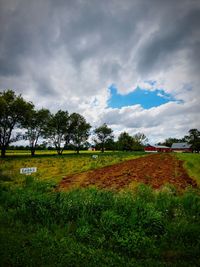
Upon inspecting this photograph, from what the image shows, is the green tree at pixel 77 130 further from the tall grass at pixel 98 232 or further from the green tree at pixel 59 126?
the tall grass at pixel 98 232

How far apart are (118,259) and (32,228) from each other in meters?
2.55

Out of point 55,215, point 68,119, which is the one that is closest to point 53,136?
point 68,119

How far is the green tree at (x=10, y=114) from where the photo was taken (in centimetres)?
4041

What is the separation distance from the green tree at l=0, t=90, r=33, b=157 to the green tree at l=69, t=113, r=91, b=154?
21925 millimetres

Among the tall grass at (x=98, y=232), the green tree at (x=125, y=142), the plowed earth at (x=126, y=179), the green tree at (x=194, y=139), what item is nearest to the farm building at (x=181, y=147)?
the green tree at (x=194, y=139)

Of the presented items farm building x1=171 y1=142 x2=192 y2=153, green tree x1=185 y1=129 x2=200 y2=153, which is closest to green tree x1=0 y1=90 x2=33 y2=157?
green tree x1=185 y1=129 x2=200 y2=153

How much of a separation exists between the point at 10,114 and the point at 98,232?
41.5 meters

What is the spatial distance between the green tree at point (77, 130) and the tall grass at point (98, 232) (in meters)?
57.5

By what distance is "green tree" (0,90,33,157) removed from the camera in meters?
40.4

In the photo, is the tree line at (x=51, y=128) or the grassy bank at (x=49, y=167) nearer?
the grassy bank at (x=49, y=167)

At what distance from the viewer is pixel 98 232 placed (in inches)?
190

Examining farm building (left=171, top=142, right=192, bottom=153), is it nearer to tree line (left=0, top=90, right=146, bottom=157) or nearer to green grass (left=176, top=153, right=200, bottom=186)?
tree line (left=0, top=90, right=146, bottom=157)

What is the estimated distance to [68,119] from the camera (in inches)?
2459

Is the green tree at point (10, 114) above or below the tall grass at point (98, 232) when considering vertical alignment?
above
